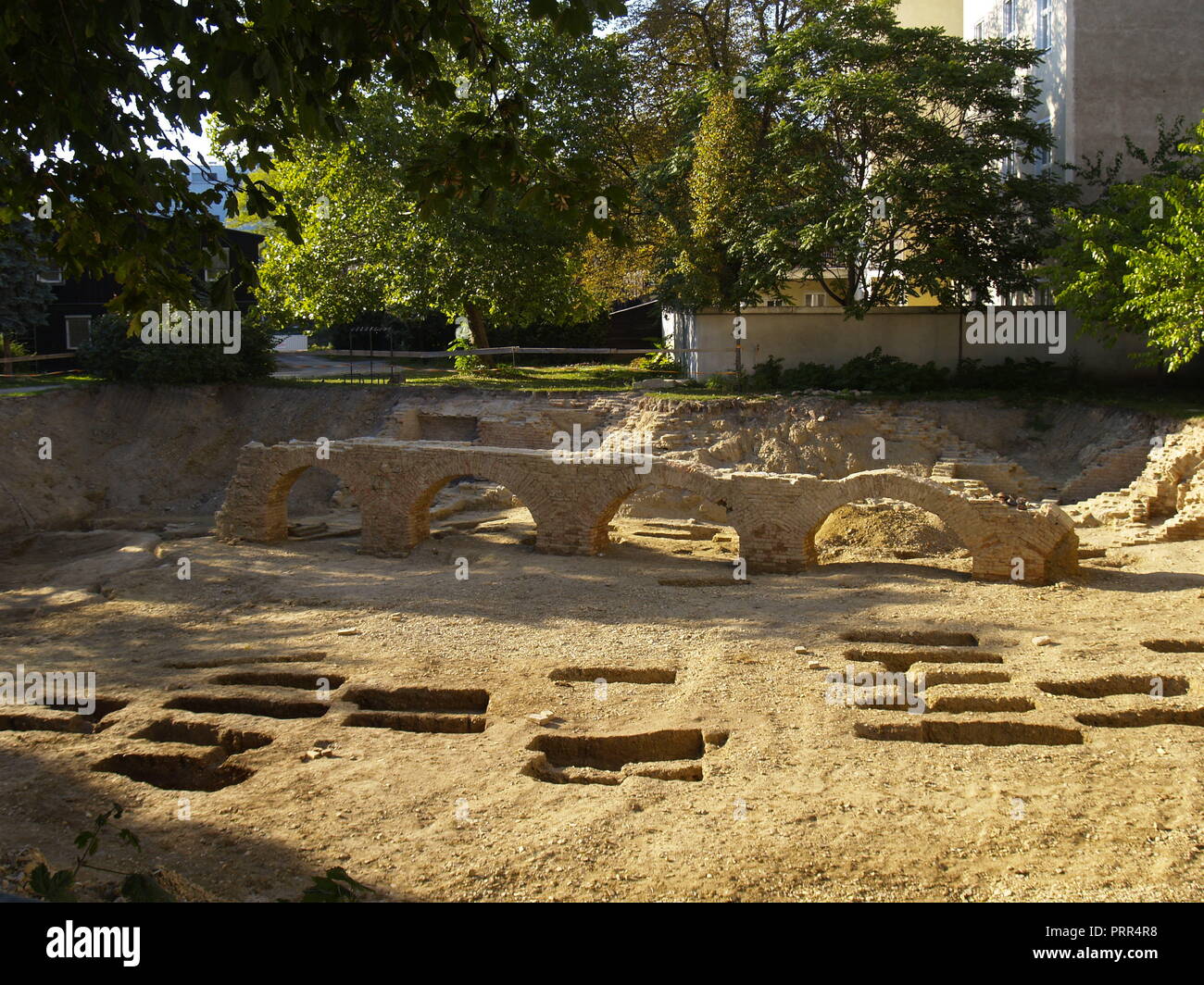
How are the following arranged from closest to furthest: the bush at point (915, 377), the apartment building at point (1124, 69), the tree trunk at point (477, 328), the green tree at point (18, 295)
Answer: the bush at point (915, 377), the apartment building at point (1124, 69), the green tree at point (18, 295), the tree trunk at point (477, 328)

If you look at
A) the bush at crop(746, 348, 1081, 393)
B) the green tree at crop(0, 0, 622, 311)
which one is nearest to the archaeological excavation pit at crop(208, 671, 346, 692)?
the green tree at crop(0, 0, 622, 311)

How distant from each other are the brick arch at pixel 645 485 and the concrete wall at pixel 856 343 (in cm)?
924

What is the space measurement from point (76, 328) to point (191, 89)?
31.1 meters

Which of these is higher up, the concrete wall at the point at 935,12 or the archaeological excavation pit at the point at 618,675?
the concrete wall at the point at 935,12

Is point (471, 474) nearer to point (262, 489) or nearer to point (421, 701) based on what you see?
point (262, 489)

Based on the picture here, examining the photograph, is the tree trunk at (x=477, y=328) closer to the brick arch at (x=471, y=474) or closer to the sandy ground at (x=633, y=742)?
the brick arch at (x=471, y=474)

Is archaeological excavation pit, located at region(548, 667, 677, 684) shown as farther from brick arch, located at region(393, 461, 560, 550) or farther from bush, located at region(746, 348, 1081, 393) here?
bush, located at region(746, 348, 1081, 393)

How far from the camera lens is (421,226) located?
26.2m

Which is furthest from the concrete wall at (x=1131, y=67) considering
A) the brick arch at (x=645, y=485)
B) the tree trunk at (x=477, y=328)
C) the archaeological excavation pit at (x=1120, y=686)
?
the archaeological excavation pit at (x=1120, y=686)

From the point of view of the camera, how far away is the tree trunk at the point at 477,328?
29.2 m

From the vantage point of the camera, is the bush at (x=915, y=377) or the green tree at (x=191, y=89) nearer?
the green tree at (x=191, y=89)

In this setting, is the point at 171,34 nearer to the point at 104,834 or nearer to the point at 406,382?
the point at 104,834

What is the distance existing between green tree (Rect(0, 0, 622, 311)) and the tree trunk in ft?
71.7
